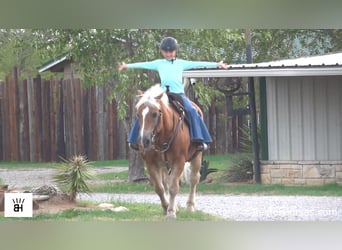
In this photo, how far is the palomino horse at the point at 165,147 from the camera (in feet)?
30.4

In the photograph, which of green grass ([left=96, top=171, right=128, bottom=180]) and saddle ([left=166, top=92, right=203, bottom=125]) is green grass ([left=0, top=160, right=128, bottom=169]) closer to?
green grass ([left=96, top=171, right=128, bottom=180])

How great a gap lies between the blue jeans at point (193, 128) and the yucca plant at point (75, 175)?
1.67ft

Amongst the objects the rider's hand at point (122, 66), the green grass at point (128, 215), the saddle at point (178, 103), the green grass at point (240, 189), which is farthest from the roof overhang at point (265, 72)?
the green grass at point (128, 215)

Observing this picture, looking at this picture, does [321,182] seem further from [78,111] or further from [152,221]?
[78,111]

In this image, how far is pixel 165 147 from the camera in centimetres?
945

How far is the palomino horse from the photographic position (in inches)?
365

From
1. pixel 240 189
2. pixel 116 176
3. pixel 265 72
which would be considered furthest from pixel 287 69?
pixel 116 176

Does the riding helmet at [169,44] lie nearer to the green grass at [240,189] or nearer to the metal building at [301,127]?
the metal building at [301,127]

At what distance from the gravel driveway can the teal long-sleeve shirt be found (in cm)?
95

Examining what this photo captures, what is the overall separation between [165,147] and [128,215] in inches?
27.0

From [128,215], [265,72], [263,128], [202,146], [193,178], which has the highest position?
[265,72]

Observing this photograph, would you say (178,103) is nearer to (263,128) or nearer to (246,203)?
(263,128)

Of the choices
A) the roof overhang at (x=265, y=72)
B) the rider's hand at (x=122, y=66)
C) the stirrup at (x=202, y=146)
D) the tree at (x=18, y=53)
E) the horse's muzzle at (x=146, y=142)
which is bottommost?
the stirrup at (x=202, y=146)

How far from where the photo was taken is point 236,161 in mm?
9773
